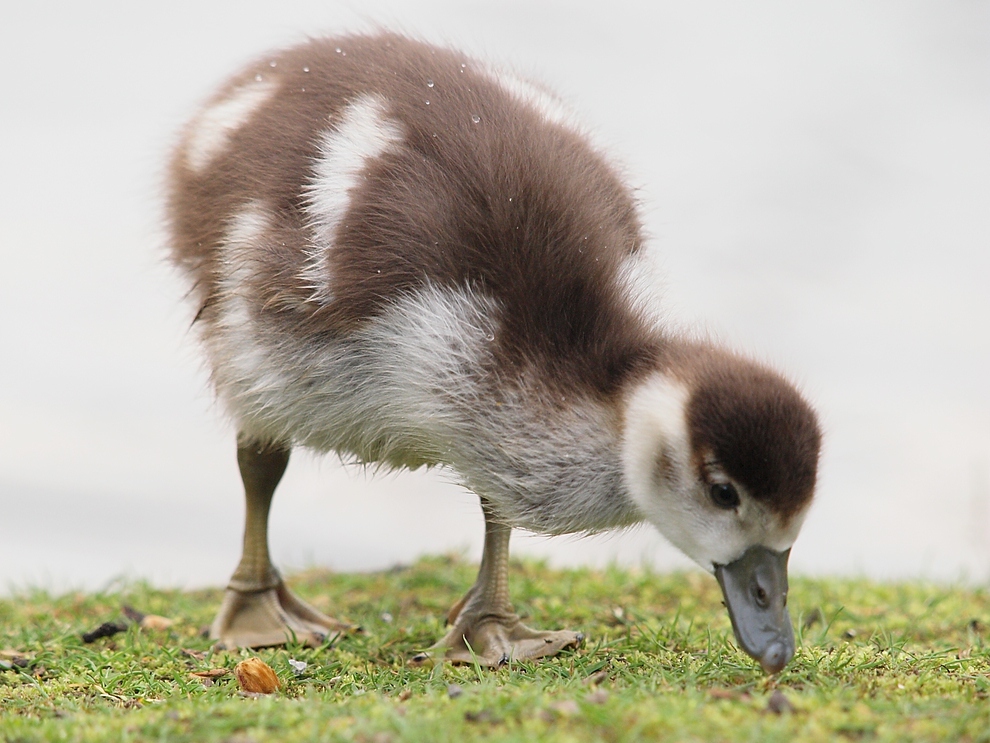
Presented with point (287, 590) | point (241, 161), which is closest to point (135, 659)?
point (287, 590)

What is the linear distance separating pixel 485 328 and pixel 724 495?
0.71 m

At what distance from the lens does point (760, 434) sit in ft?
8.39

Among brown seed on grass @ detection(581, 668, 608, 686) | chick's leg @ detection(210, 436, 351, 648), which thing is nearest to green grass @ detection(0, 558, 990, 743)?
brown seed on grass @ detection(581, 668, 608, 686)

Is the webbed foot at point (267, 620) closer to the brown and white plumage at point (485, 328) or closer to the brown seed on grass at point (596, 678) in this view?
the brown and white plumage at point (485, 328)

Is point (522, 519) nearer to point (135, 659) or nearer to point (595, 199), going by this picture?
point (595, 199)

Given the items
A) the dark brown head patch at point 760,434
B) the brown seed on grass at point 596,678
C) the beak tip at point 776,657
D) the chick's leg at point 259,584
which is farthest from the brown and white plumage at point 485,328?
the chick's leg at point 259,584

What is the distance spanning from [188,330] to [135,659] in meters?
0.99

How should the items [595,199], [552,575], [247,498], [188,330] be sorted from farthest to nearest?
[552,575]
[247,498]
[188,330]
[595,199]

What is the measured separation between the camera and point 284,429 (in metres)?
3.25

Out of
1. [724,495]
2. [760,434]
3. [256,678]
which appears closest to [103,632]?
[256,678]

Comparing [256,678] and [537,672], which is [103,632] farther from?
[537,672]

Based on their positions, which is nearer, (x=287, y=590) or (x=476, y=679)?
(x=476, y=679)

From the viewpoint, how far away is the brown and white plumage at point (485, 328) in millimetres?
2668

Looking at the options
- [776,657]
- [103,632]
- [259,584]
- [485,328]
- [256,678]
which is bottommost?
[103,632]
